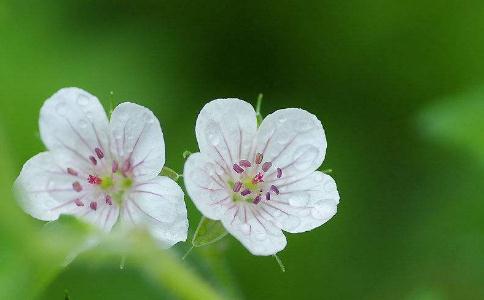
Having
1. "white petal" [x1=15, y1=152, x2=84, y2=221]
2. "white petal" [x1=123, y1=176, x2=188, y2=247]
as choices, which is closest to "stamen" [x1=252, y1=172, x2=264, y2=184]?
"white petal" [x1=123, y1=176, x2=188, y2=247]

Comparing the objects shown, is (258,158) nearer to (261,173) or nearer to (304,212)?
(261,173)

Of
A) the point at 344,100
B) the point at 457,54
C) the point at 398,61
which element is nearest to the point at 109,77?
the point at 344,100

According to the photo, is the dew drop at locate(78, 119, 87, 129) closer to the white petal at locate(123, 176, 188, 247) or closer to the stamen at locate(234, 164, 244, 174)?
the white petal at locate(123, 176, 188, 247)

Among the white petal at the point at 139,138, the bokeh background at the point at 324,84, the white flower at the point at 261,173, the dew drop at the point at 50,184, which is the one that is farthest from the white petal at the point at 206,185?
the bokeh background at the point at 324,84

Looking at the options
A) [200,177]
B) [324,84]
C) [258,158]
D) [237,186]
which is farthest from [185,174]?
[324,84]

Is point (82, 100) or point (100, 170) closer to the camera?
point (82, 100)

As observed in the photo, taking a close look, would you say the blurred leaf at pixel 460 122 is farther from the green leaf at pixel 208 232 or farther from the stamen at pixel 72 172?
the stamen at pixel 72 172
